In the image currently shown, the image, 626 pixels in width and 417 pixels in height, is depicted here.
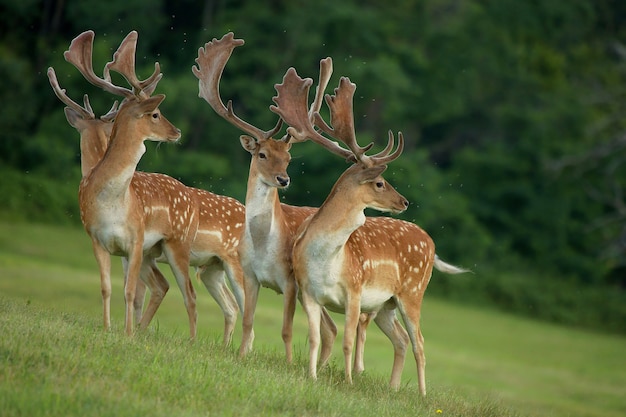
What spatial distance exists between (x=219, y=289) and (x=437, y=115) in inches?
1054

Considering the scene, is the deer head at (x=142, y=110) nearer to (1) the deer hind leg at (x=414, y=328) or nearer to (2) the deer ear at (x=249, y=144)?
(2) the deer ear at (x=249, y=144)

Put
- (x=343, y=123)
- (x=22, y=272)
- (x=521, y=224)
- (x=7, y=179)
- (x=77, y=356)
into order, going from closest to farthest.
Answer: (x=77, y=356)
(x=343, y=123)
(x=22, y=272)
(x=7, y=179)
(x=521, y=224)

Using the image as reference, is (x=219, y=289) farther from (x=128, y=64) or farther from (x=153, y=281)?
(x=128, y=64)

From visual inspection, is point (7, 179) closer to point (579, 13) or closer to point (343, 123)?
point (343, 123)

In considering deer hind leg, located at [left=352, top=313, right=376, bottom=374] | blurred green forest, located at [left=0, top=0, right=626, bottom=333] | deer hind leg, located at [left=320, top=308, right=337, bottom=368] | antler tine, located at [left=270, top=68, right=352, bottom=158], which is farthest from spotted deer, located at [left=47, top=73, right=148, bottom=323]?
blurred green forest, located at [left=0, top=0, right=626, bottom=333]

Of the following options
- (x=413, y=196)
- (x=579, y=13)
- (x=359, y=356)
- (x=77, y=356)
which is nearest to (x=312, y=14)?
(x=413, y=196)

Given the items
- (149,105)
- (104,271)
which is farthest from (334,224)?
(104,271)

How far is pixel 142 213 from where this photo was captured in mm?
9508

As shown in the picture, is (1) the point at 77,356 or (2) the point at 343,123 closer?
(1) the point at 77,356

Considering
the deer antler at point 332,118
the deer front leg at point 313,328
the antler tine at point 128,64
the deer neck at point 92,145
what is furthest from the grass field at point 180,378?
the antler tine at point 128,64

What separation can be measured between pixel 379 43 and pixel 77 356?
30.8 m

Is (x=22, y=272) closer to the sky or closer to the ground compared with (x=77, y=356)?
closer to the ground

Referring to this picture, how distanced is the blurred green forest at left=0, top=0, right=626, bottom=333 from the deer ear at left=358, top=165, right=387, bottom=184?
18.1 metres

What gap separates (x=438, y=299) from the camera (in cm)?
2877
